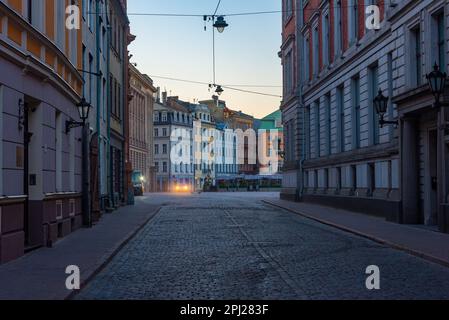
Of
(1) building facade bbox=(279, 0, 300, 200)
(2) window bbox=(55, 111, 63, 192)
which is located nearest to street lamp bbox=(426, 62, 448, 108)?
(2) window bbox=(55, 111, 63, 192)

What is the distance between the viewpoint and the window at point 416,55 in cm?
2099

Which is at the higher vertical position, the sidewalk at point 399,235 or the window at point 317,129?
the window at point 317,129

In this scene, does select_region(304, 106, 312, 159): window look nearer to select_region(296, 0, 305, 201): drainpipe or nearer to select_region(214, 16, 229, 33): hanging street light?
select_region(296, 0, 305, 201): drainpipe

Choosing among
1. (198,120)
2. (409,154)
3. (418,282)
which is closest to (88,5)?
(409,154)

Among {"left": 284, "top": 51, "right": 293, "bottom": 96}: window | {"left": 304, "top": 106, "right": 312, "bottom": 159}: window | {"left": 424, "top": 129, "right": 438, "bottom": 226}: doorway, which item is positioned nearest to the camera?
{"left": 424, "top": 129, "right": 438, "bottom": 226}: doorway

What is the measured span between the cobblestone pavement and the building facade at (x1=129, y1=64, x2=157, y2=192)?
173 ft

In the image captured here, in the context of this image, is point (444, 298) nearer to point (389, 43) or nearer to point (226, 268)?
point (226, 268)

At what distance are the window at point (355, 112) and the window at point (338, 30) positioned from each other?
2.69 m

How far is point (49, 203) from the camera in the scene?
15570mm

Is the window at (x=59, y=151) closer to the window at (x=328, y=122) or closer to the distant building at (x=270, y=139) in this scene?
the window at (x=328, y=122)

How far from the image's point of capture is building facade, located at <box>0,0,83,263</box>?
39.9 feet

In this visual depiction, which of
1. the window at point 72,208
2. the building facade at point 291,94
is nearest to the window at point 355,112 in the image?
the building facade at point 291,94

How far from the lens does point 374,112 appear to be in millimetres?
26484

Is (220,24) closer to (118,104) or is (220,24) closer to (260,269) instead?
(118,104)
